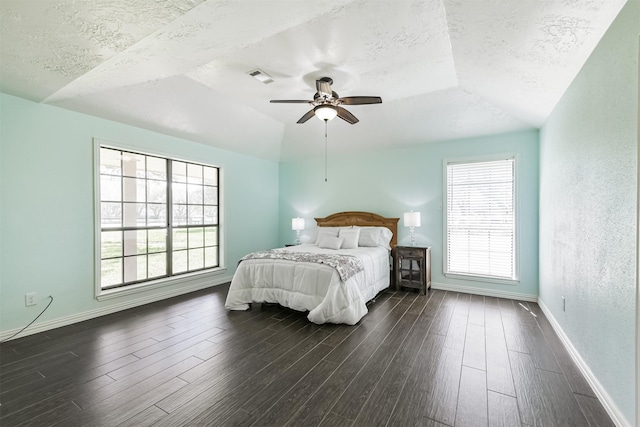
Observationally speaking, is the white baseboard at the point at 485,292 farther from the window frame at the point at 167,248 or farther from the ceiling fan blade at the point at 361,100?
the window frame at the point at 167,248

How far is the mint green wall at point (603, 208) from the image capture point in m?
1.56

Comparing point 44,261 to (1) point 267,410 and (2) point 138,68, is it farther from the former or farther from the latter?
(1) point 267,410

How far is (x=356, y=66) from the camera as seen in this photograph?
3006 millimetres

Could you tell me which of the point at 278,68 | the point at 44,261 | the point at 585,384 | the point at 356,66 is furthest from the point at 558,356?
the point at 44,261

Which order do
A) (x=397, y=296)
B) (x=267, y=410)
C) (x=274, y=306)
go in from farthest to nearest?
(x=397, y=296), (x=274, y=306), (x=267, y=410)

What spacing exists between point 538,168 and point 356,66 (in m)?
3.01

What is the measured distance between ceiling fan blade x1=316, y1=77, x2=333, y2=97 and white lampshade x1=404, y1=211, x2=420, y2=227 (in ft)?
7.87

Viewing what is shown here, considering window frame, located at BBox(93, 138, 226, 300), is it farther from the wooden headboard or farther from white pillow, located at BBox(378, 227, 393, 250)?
white pillow, located at BBox(378, 227, 393, 250)

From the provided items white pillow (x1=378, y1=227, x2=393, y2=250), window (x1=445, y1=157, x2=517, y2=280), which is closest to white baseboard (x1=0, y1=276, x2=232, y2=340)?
white pillow (x1=378, y1=227, x2=393, y2=250)

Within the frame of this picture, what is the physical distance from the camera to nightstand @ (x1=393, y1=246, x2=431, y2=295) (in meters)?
4.41

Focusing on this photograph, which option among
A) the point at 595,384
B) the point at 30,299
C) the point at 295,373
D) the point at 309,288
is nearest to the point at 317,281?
the point at 309,288

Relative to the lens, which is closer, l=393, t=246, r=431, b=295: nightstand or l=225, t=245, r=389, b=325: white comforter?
l=225, t=245, r=389, b=325: white comforter

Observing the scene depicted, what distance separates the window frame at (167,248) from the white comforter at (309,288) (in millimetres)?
1299

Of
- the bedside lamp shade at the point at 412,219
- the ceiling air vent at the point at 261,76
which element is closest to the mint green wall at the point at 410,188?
the bedside lamp shade at the point at 412,219
